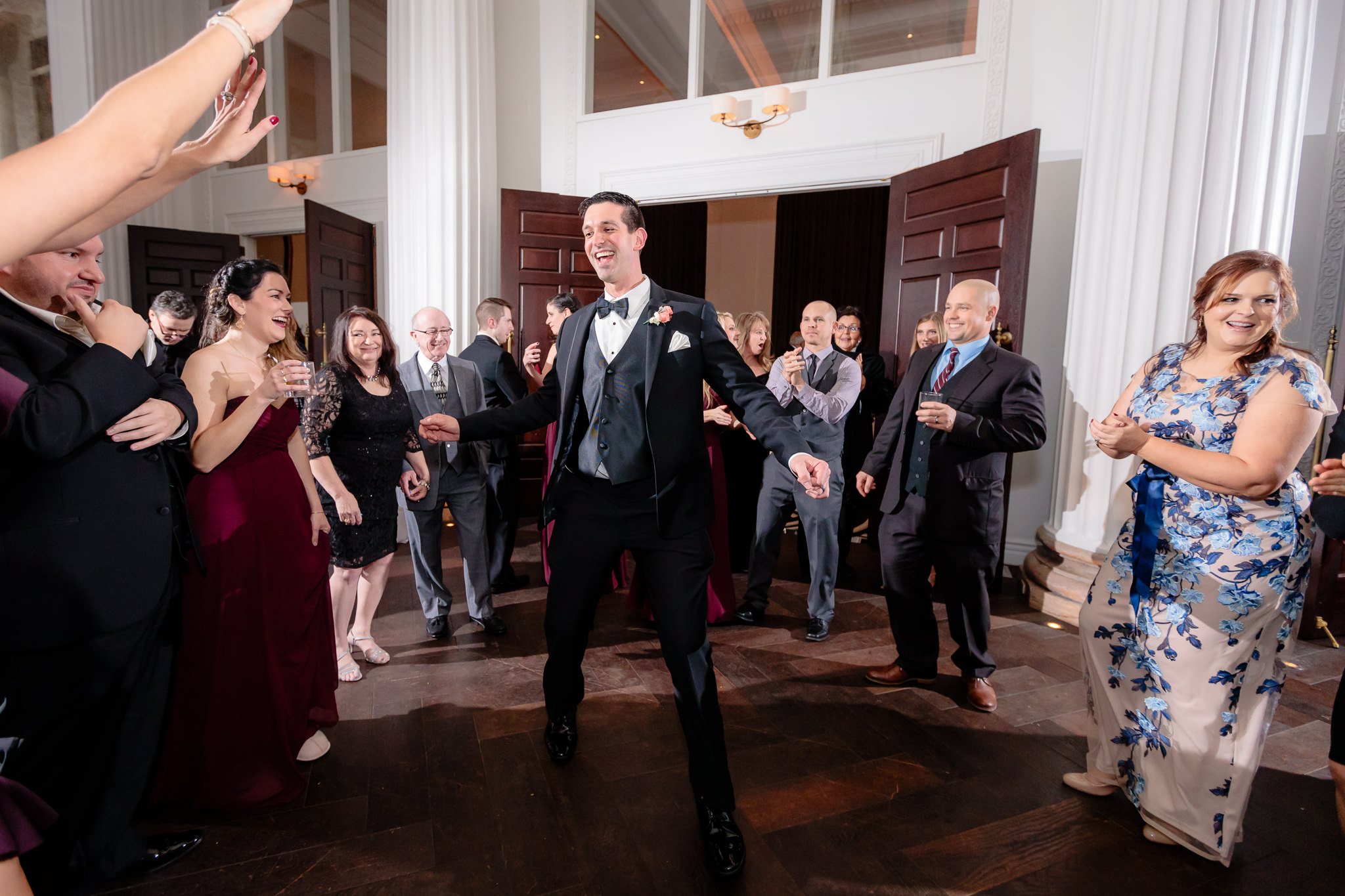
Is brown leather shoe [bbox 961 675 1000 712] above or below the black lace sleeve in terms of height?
below

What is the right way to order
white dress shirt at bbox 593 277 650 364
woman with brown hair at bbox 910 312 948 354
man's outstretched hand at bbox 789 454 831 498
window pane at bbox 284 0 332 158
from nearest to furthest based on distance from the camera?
man's outstretched hand at bbox 789 454 831 498 < white dress shirt at bbox 593 277 650 364 < woman with brown hair at bbox 910 312 948 354 < window pane at bbox 284 0 332 158

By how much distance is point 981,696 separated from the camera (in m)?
2.81

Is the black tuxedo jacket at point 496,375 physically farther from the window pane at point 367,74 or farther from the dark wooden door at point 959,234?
the window pane at point 367,74

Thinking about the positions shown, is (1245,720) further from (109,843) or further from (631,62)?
(631,62)

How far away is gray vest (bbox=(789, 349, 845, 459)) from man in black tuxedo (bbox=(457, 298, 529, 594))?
5.28 ft

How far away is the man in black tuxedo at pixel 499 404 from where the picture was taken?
3.95 m

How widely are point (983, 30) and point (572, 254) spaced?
3629 millimetres

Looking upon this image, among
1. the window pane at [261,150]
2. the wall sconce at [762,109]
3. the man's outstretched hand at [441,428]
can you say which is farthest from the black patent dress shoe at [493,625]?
the window pane at [261,150]

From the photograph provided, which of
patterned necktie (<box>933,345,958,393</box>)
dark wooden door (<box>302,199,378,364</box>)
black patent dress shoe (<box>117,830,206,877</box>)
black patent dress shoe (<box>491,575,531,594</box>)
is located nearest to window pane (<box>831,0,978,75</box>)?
patterned necktie (<box>933,345,958,393</box>)

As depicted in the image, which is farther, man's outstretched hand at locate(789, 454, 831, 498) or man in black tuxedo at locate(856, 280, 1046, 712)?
man in black tuxedo at locate(856, 280, 1046, 712)

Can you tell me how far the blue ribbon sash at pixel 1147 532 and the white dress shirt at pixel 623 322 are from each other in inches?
61.3

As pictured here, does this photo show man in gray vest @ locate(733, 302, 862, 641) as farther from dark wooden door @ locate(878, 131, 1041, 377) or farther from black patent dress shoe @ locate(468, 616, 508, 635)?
black patent dress shoe @ locate(468, 616, 508, 635)

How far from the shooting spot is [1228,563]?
1.83m

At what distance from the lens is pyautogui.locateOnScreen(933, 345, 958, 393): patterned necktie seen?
2.84 metres
